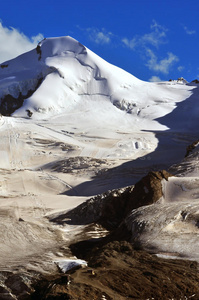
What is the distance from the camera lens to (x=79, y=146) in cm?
2388

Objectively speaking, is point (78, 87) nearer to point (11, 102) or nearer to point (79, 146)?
point (11, 102)

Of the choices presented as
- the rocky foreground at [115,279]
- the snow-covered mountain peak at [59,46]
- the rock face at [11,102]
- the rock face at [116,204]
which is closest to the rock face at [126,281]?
the rocky foreground at [115,279]

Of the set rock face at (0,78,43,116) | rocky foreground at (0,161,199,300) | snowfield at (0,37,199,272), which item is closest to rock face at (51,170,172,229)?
snowfield at (0,37,199,272)

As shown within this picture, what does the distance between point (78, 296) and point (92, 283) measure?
1.66 feet

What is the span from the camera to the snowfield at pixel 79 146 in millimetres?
8266

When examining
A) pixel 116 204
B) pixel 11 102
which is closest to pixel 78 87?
pixel 11 102

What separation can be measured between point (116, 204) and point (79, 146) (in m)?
13.0

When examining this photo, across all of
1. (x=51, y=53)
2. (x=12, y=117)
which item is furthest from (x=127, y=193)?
(x=51, y=53)

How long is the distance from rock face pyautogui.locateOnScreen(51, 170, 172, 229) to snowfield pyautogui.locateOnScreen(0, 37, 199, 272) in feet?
1.31

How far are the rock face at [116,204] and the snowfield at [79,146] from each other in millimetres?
400

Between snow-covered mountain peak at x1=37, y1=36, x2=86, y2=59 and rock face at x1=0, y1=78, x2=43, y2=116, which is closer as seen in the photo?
rock face at x1=0, y1=78, x2=43, y2=116

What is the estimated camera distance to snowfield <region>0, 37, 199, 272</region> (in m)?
8.27

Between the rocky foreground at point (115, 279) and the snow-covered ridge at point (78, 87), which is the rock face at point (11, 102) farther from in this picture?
the rocky foreground at point (115, 279)

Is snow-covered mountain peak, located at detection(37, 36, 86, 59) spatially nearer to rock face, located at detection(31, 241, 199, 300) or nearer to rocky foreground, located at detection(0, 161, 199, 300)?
rocky foreground, located at detection(0, 161, 199, 300)
